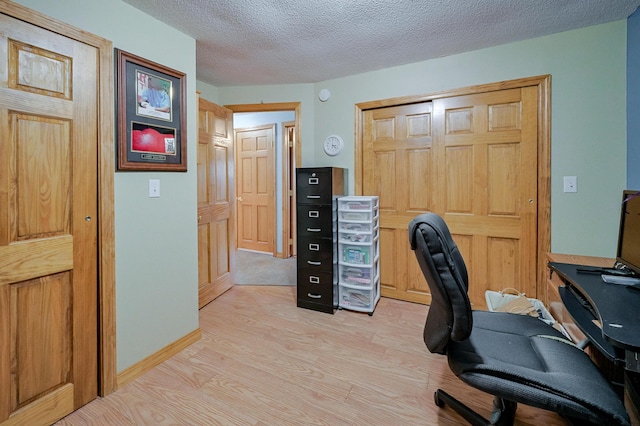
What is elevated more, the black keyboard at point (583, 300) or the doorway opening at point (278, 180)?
the doorway opening at point (278, 180)

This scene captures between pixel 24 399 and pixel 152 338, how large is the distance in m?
0.61

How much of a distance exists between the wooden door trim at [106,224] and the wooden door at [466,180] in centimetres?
215

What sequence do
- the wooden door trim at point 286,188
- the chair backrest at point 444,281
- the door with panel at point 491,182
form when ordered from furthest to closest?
the wooden door trim at point 286,188, the door with panel at point 491,182, the chair backrest at point 444,281

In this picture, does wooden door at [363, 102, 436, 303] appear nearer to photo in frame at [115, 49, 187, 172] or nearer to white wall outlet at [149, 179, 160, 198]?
photo in frame at [115, 49, 187, 172]

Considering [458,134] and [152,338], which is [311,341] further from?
[458,134]

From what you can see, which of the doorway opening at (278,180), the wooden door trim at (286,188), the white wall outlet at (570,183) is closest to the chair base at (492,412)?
the white wall outlet at (570,183)

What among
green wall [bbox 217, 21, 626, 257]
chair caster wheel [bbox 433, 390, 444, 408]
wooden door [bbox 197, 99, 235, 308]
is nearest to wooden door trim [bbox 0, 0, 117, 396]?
wooden door [bbox 197, 99, 235, 308]

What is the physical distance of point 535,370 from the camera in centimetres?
106

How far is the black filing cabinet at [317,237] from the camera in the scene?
2.64 m

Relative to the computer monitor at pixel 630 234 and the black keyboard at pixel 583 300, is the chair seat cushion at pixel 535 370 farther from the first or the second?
the computer monitor at pixel 630 234

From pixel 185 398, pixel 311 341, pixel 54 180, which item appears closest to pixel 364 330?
pixel 311 341

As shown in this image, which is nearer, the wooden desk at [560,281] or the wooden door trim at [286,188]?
the wooden desk at [560,281]

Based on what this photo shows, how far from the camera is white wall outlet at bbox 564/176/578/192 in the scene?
2.21 m

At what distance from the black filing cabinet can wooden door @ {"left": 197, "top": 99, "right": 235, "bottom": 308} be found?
0.89m
